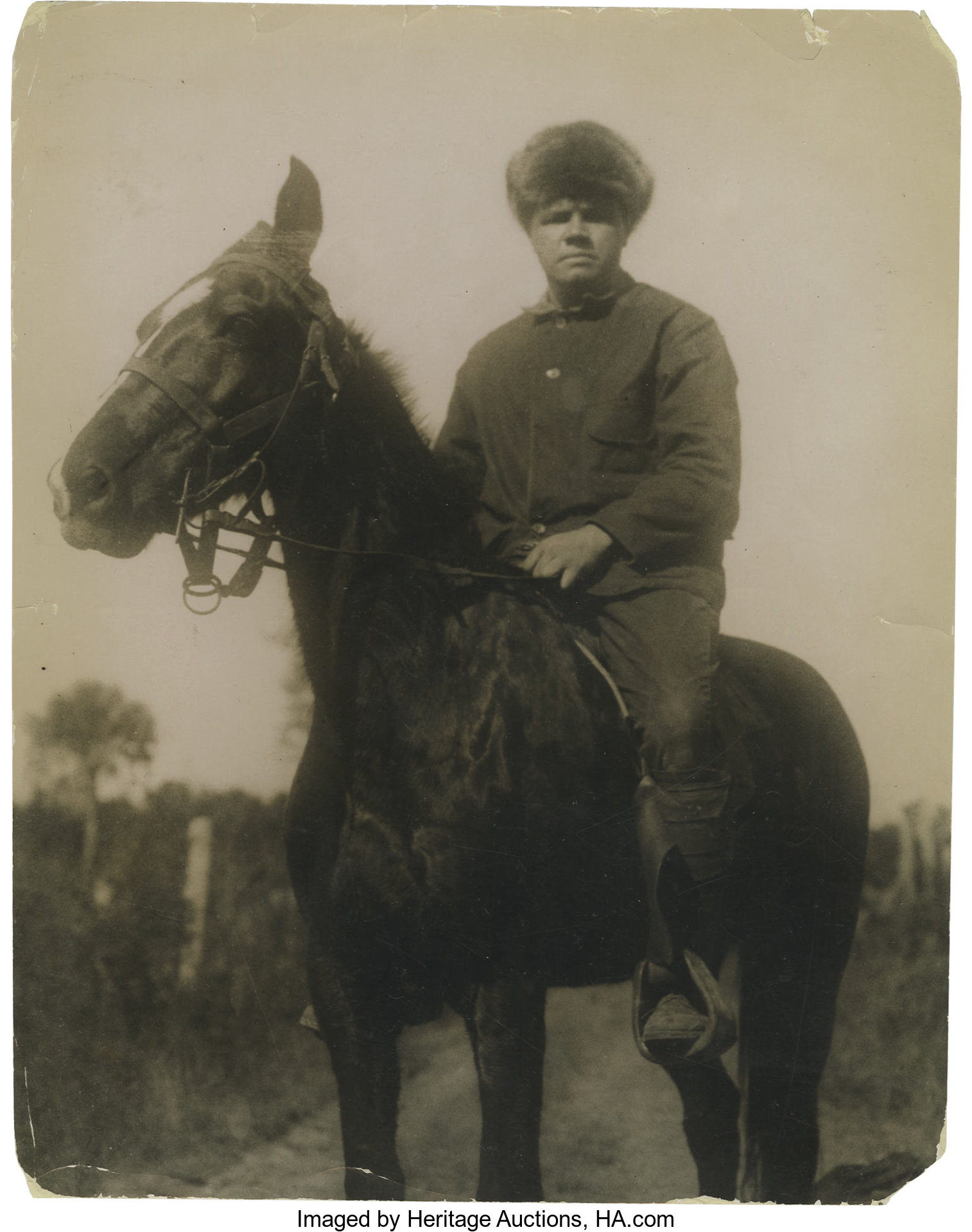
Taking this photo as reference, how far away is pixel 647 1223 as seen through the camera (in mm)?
3566

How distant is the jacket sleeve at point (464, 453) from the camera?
3498mm

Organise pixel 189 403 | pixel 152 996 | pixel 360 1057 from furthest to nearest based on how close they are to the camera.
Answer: pixel 152 996 < pixel 360 1057 < pixel 189 403

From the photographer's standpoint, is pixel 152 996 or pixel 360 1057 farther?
pixel 152 996

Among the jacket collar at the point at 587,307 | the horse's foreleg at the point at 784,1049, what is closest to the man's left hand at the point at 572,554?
the jacket collar at the point at 587,307

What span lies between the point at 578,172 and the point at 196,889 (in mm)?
2588

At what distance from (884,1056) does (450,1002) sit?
55.2 inches

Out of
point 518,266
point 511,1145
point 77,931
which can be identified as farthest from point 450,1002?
point 518,266

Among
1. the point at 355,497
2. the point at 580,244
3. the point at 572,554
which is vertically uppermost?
the point at 580,244

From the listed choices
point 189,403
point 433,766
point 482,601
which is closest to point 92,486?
point 189,403

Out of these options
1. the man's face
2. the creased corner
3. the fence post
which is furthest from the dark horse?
the creased corner

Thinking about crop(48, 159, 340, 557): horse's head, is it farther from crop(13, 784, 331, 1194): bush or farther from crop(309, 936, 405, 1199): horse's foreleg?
crop(309, 936, 405, 1199): horse's foreleg

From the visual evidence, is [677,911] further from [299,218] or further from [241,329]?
[299,218]

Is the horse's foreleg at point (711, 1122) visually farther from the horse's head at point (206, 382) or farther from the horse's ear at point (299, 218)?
the horse's ear at point (299, 218)

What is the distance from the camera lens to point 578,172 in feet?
11.6
